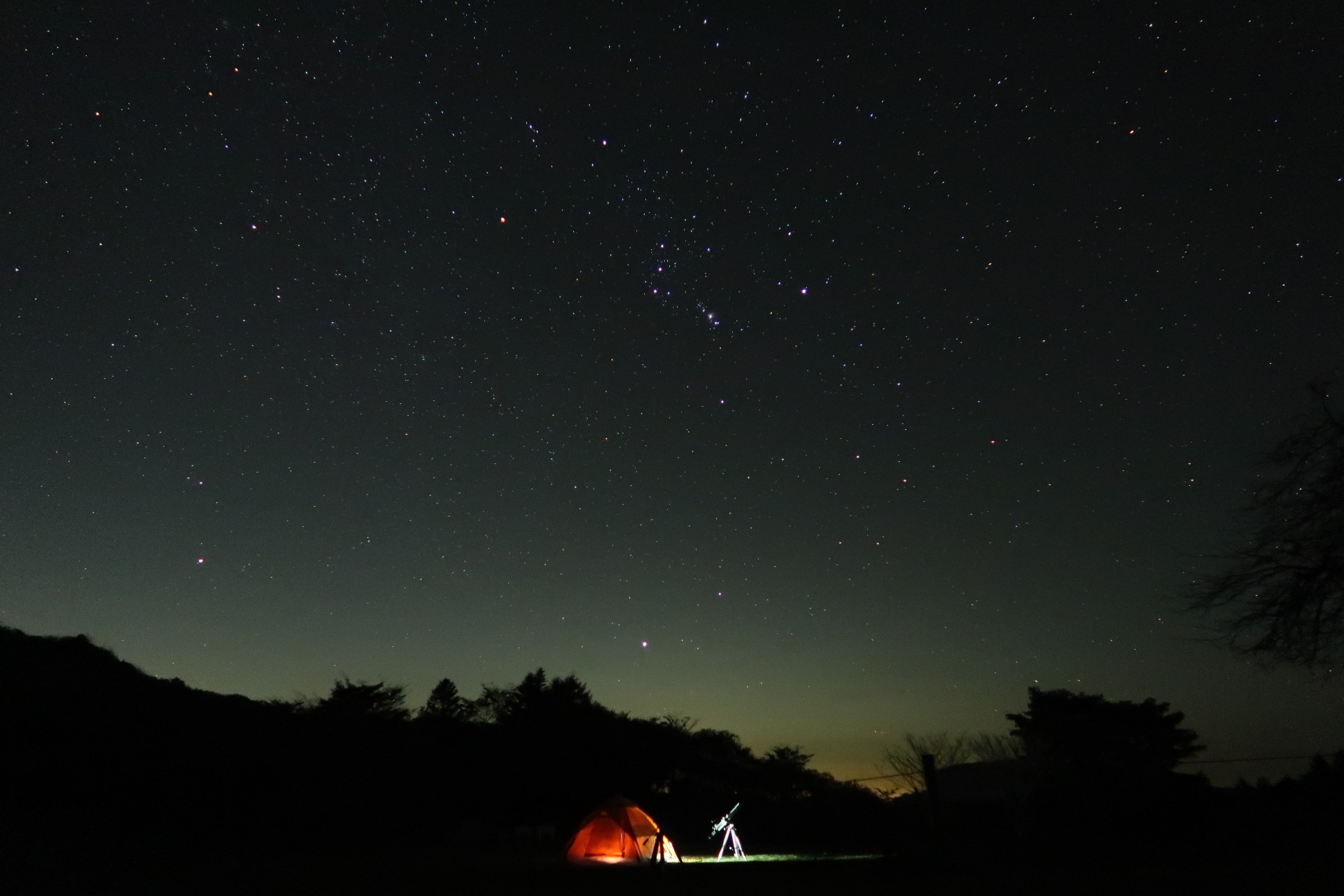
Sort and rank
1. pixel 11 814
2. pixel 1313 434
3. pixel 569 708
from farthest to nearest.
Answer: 1. pixel 569 708
2. pixel 11 814
3. pixel 1313 434

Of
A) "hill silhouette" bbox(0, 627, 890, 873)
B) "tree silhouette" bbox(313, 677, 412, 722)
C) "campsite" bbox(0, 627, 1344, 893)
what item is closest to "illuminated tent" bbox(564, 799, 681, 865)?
"campsite" bbox(0, 627, 1344, 893)

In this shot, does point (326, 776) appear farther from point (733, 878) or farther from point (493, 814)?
point (733, 878)

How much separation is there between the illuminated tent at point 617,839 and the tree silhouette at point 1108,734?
18.1 metres

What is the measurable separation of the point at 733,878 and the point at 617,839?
589 centimetres

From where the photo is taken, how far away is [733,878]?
13.0m

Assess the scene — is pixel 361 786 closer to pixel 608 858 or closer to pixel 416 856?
pixel 416 856

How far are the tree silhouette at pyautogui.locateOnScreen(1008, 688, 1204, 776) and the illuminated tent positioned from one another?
18055 millimetres

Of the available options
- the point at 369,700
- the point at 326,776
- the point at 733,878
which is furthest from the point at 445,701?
the point at 733,878

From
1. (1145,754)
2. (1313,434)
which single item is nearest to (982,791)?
(1145,754)

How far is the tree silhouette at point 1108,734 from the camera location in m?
30.6

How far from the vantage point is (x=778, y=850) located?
2298 cm

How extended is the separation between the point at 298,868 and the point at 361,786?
9.65 metres

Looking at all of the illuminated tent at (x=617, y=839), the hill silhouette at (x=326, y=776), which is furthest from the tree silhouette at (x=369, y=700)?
the illuminated tent at (x=617, y=839)

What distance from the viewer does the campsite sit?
12617 mm
